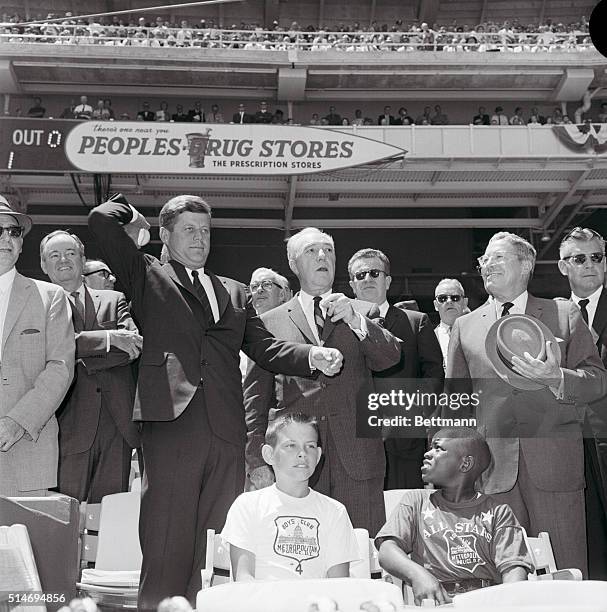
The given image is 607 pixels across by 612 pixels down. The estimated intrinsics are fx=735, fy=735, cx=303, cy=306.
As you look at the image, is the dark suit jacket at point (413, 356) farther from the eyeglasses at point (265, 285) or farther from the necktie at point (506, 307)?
the eyeglasses at point (265, 285)

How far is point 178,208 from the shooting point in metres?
2.92

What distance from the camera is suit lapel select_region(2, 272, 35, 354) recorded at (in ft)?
9.04

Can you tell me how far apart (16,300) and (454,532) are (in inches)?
71.1

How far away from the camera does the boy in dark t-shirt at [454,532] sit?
7.63 feet

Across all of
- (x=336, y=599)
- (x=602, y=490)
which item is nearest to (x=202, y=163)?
(x=602, y=490)

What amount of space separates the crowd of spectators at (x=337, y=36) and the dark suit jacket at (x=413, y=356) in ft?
31.3

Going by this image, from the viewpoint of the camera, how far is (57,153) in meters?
4.35

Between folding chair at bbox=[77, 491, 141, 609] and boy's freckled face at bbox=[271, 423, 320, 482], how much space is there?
811mm

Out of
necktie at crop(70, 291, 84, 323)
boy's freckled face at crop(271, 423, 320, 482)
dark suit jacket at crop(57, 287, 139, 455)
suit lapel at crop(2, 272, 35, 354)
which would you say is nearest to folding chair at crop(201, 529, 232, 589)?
boy's freckled face at crop(271, 423, 320, 482)

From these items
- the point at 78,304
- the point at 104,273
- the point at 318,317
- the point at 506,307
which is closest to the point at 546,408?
the point at 506,307

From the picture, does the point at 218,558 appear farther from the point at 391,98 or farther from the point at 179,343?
the point at 391,98

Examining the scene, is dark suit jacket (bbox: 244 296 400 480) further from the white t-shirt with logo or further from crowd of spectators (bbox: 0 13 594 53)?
crowd of spectators (bbox: 0 13 594 53)

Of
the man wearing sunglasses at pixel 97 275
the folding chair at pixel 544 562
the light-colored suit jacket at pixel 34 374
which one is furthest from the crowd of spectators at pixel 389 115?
the folding chair at pixel 544 562

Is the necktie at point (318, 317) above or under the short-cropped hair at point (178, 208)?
under
